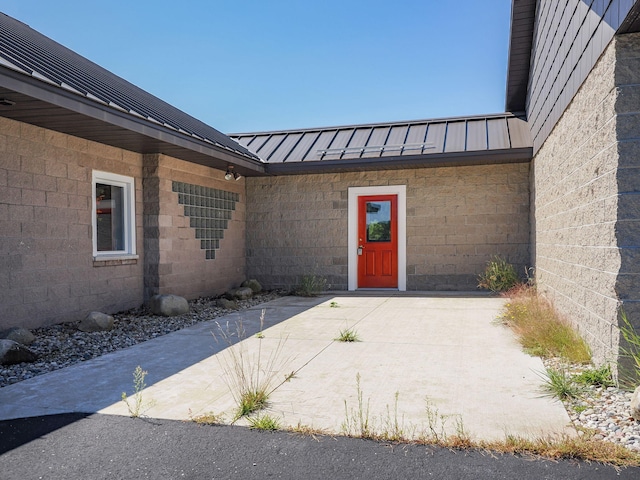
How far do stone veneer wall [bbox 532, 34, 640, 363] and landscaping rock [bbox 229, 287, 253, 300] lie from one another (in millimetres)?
6338

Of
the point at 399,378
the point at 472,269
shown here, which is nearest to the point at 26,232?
the point at 399,378

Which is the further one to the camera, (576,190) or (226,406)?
(576,190)

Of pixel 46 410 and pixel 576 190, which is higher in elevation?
pixel 576 190

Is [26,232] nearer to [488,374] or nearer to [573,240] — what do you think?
[488,374]

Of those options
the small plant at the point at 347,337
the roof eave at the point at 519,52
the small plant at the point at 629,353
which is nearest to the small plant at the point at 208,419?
the small plant at the point at 347,337

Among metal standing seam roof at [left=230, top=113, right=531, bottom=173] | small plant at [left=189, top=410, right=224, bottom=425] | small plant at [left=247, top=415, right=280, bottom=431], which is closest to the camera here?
small plant at [left=247, top=415, right=280, bottom=431]

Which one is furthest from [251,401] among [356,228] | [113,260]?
[356,228]

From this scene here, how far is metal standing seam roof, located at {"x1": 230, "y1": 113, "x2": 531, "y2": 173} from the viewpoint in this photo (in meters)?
10.6

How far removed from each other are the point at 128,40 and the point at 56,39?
25.7 feet

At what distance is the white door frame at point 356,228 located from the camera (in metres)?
11.4

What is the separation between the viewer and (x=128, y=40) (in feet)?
53.7

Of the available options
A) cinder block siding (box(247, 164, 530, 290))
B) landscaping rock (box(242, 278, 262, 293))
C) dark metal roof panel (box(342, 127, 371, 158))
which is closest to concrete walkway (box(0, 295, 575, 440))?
cinder block siding (box(247, 164, 530, 290))

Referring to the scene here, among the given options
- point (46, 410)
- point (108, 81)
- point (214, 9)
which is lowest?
point (46, 410)

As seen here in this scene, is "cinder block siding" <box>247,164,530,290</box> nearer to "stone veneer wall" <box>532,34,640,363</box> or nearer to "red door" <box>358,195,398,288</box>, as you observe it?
"red door" <box>358,195,398,288</box>
